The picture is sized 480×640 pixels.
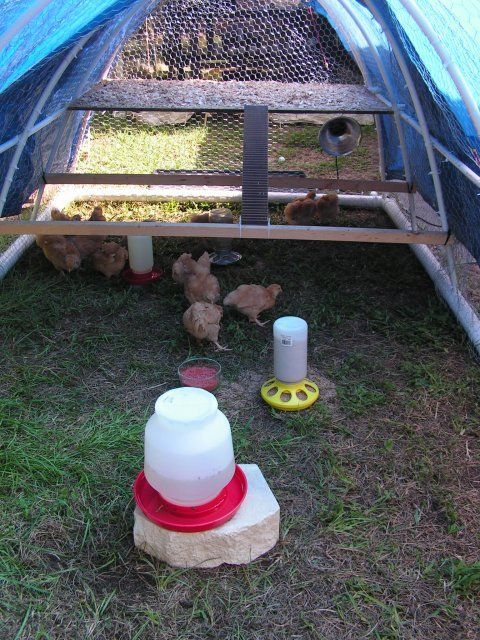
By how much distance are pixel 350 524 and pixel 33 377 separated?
158 cm

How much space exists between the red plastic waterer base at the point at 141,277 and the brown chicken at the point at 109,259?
6cm

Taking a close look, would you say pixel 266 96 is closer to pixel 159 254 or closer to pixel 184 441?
pixel 159 254

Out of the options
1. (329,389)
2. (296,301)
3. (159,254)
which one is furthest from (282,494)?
(159,254)

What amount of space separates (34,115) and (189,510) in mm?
2773

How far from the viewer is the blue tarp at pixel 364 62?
2.60 meters

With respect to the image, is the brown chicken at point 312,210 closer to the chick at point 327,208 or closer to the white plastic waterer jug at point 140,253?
the chick at point 327,208

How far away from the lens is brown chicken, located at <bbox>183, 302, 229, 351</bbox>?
118 inches

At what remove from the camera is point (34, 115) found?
370 centimetres

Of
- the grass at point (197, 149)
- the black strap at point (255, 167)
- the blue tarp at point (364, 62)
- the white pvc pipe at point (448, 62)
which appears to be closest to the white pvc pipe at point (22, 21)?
the blue tarp at point (364, 62)

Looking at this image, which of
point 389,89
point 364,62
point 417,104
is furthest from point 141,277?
point 364,62

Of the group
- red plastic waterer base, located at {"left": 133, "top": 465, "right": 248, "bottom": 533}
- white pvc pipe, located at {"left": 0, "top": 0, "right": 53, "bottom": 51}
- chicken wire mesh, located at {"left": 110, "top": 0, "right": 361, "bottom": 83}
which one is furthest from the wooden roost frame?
red plastic waterer base, located at {"left": 133, "top": 465, "right": 248, "bottom": 533}

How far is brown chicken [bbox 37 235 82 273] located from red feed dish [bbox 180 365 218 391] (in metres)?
1.28

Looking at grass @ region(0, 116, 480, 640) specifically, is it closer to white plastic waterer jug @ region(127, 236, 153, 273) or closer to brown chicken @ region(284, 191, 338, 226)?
white plastic waterer jug @ region(127, 236, 153, 273)

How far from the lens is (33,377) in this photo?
2.86m
